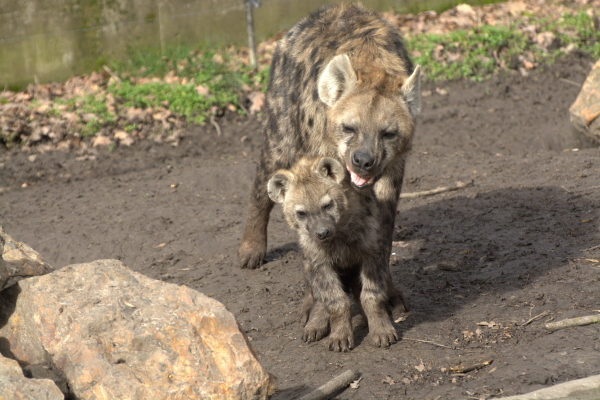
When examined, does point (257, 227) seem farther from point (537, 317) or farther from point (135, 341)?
point (135, 341)

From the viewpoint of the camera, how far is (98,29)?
27.5ft

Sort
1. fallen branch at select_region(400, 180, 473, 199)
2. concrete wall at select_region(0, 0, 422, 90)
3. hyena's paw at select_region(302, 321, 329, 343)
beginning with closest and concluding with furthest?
1. hyena's paw at select_region(302, 321, 329, 343)
2. fallen branch at select_region(400, 180, 473, 199)
3. concrete wall at select_region(0, 0, 422, 90)

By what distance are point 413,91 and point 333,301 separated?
1.23 meters

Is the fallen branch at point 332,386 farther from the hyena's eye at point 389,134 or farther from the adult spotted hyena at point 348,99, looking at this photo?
the hyena's eye at point 389,134

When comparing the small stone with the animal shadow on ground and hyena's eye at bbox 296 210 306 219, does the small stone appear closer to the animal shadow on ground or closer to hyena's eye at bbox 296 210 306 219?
the animal shadow on ground

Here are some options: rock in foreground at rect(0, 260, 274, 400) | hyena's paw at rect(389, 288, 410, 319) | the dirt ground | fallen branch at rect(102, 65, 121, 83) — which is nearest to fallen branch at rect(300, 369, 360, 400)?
the dirt ground

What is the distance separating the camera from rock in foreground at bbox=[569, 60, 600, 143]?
597cm

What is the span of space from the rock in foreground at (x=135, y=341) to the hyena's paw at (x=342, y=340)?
97cm

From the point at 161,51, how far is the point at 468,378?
22.2 ft

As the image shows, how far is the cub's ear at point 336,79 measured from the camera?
358 centimetres

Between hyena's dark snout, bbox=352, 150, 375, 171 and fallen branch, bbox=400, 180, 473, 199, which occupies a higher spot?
hyena's dark snout, bbox=352, 150, 375, 171

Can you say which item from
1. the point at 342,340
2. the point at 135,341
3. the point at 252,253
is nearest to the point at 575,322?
the point at 342,340

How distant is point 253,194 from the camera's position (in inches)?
199

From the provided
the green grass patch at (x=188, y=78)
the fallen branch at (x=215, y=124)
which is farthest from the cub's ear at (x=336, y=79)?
the green grass patch at (x=188, y=78)
